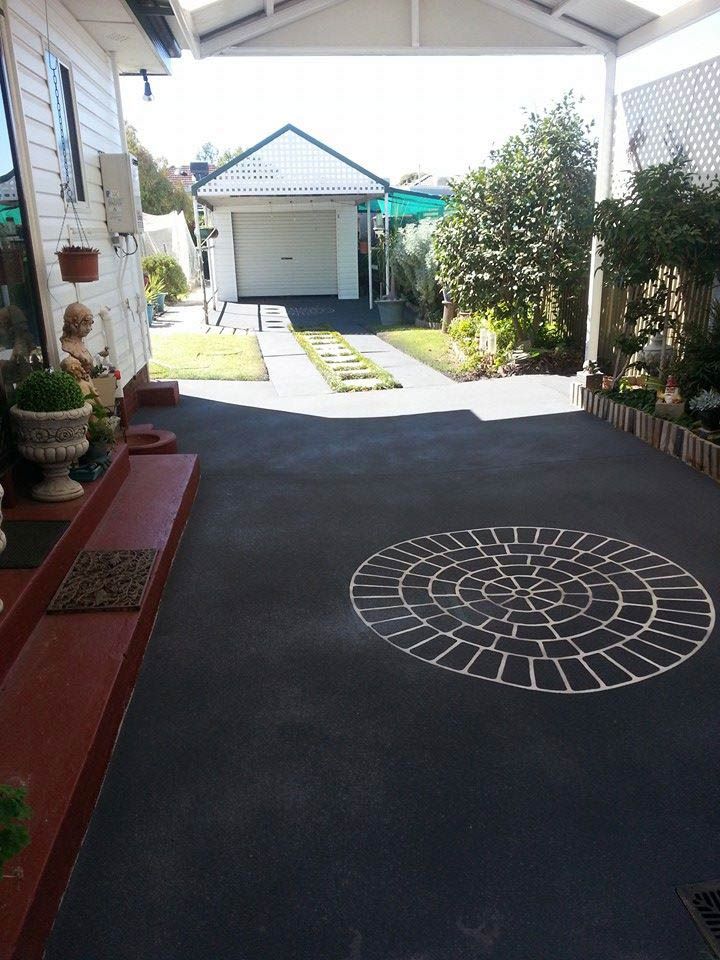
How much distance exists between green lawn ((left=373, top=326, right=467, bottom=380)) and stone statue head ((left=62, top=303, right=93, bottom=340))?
5.69 m

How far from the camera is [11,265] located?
4547 mm

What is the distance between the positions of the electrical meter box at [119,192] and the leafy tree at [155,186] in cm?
2421

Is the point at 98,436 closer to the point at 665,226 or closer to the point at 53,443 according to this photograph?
the point at 53,443

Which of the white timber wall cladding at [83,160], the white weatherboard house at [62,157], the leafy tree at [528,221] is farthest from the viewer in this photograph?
the leafy tree at [528,221]

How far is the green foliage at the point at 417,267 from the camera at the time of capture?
48.9 ft

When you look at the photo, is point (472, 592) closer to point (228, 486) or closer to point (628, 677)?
point (628, 677)

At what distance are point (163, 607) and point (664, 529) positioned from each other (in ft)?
10.3

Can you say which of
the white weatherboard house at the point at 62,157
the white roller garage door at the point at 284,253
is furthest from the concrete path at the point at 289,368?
the white roller garage door at the point at 284,253

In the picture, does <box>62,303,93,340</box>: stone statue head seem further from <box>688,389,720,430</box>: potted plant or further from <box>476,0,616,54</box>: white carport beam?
<box>476,0,616,54</box>: white carport beam

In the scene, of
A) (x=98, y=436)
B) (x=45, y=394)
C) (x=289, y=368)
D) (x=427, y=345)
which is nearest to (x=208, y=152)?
(x=427, y=345)

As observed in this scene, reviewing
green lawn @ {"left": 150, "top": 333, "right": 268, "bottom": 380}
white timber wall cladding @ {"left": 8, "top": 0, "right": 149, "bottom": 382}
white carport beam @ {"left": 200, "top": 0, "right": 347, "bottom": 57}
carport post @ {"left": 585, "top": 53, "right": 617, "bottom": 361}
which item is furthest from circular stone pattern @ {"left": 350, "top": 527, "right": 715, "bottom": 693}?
green lawn @ {"left": 150, "top": 333, "right": 268, "bottom": 380}

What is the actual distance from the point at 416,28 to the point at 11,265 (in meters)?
5.32

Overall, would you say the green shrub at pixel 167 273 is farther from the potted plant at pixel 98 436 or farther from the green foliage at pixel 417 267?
the potted plant at pixel 98 436

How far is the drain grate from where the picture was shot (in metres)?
2.01
